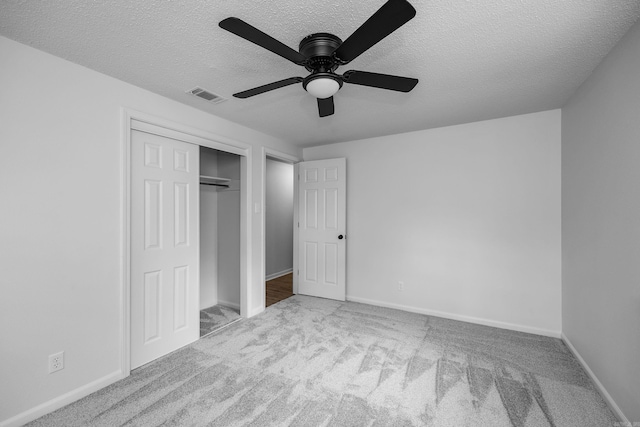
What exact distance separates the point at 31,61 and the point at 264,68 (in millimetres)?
1459

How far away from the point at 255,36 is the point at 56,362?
7.91 feet

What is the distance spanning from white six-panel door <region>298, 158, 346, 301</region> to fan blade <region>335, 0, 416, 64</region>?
8.74 ft

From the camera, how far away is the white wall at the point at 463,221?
2.92 m

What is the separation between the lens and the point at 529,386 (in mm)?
2053

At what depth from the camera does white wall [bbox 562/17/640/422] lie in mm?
1601

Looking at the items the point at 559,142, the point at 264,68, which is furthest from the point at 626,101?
the point at 264,68

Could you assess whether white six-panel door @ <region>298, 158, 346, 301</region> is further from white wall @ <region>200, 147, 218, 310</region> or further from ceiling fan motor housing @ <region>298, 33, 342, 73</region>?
ceiling fan motor housing @ <region>298, 33, 342, 73</region>

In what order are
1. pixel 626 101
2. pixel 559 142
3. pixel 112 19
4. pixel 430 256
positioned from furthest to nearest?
pixel 430 256
pixel 559 142
pixel 626 101
pixel 112 19

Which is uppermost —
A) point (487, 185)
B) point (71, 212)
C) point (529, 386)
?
point (487, 185)

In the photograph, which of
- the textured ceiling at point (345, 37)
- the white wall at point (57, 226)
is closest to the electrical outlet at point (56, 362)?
the white wall at point (57, 226)

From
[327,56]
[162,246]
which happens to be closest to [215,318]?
[162,246]

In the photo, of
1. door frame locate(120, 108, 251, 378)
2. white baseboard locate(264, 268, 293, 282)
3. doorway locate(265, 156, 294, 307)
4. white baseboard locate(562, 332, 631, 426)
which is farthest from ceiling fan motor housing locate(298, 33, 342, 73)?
white baseboard locate(264, 268, 293, 282)

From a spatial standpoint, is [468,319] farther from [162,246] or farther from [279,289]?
[162,246]

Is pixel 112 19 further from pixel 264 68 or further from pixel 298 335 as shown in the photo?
pixel 298 335
